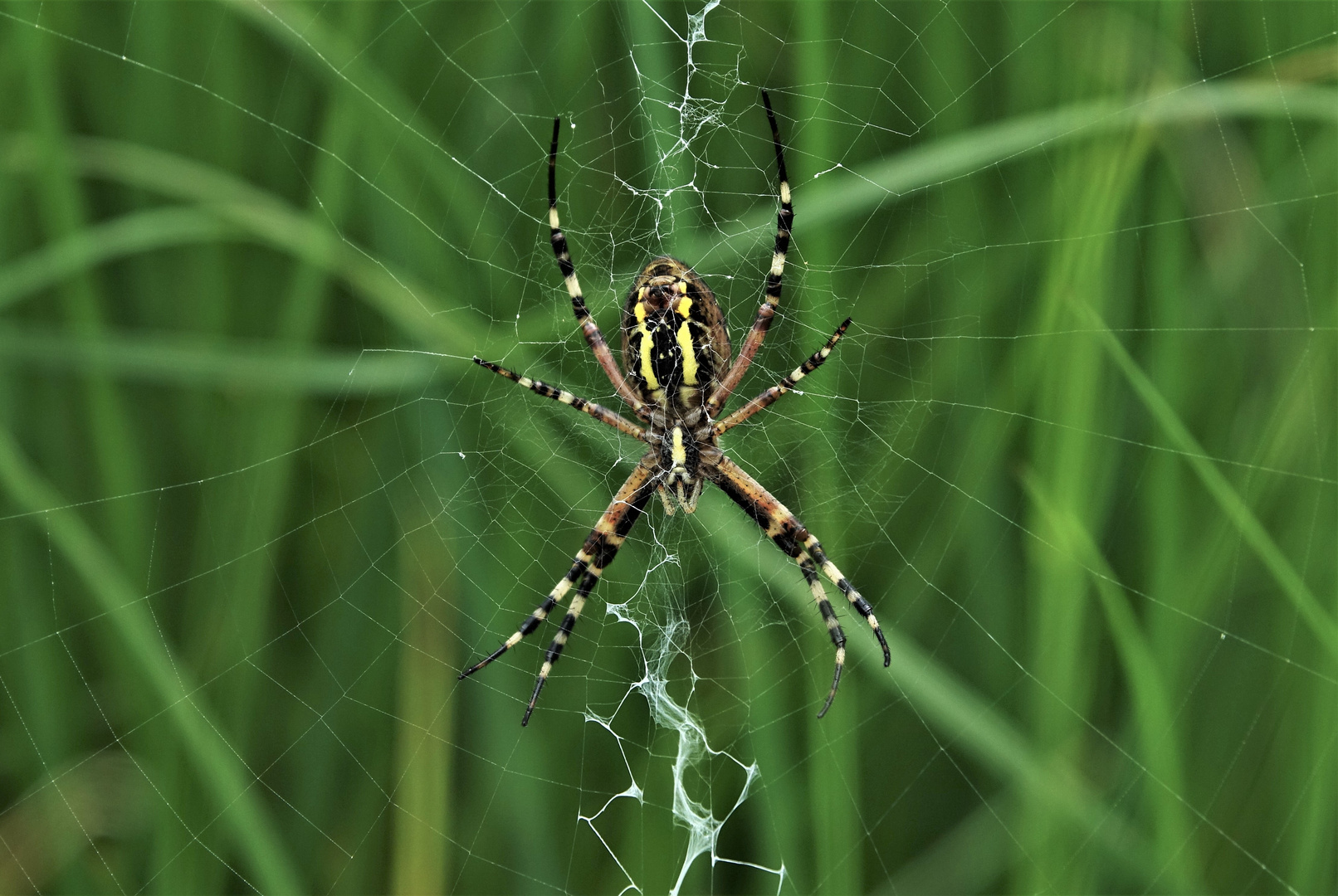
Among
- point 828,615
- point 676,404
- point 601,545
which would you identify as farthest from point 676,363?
point 828,615

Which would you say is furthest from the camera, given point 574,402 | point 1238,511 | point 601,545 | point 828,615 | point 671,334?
point 601,545

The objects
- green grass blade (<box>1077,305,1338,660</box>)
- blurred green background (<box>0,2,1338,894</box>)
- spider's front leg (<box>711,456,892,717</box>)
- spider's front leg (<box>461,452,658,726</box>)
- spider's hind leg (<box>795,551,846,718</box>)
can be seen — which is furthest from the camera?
spider's front leg (<box>461,452,658,726</box>)

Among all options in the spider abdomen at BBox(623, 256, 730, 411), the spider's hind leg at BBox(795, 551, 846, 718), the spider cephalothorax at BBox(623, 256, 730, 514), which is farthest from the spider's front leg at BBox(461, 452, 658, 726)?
the spider's hind leg at BBox(795, 551, 846, 718)

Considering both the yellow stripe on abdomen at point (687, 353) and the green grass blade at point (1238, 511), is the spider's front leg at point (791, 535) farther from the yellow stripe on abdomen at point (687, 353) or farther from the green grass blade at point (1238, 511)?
the green grass blade at point (1238, 511)

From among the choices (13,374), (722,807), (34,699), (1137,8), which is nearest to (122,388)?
(13,374)

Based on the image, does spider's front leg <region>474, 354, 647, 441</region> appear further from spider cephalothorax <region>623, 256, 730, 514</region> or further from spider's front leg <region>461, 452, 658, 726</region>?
spider's front leg <region>461, 452, 658, 726</region>

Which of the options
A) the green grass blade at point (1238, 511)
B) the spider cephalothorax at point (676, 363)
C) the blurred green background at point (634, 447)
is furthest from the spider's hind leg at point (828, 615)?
the green grass blade at point (1238, 511)

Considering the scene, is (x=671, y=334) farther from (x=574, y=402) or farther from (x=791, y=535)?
(x=791, y=535)
